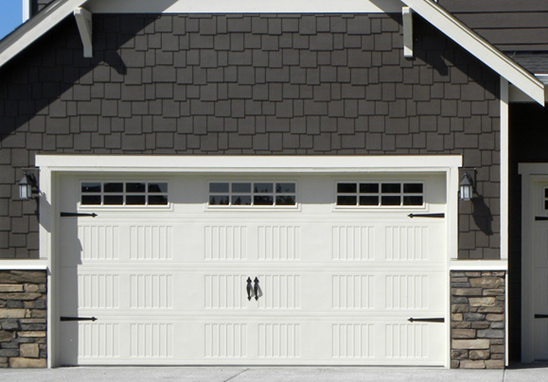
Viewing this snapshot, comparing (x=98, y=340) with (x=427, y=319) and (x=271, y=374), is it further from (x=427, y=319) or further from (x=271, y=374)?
(x=427, y=319)

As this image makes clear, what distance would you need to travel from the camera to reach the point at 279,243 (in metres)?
9.53

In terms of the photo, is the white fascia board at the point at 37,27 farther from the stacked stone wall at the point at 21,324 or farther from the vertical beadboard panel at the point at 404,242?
the vertical beadboard panel at the point at 404,242

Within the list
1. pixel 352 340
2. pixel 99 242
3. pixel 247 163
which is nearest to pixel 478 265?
pixel 352 340

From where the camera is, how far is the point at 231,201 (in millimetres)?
9578

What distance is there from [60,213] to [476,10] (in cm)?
581

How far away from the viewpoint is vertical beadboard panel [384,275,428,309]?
9.41 m

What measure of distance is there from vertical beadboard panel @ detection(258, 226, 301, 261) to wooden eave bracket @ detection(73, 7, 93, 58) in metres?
2.74

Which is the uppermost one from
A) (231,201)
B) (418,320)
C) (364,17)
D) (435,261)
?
(364,17)

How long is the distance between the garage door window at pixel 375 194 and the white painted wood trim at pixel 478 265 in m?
0.87

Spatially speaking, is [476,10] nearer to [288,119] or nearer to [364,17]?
[364,17]

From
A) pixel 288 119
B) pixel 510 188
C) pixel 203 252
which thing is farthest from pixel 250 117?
pixel 510 188

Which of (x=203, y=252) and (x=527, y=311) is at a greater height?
(x=203, y=252)

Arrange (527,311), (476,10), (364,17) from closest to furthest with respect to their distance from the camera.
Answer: (364,17), (527,311), (476,10)

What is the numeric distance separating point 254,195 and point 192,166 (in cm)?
79
